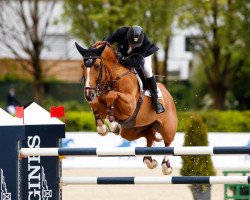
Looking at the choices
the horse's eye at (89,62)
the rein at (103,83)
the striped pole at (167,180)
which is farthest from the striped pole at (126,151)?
the horse's eye at (89,62)

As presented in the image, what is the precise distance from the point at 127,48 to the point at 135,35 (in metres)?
0.29

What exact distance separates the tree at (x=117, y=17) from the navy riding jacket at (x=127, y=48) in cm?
1572

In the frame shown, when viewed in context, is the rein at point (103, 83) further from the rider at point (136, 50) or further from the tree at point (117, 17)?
the tree at point (117, 17)

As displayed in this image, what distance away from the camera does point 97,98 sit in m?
7.87

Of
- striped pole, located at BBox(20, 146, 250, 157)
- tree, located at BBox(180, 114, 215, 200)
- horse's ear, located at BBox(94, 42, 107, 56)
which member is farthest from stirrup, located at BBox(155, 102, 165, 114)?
tree, located at BBox(180, 114, 215, 200)

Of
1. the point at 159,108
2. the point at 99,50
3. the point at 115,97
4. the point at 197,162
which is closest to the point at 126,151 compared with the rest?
A: the point at 115,97

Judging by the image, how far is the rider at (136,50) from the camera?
26.8 ft

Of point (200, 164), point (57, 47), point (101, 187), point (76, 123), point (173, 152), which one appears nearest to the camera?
point (173, 152)

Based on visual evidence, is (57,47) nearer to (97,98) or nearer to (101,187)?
(101,187)

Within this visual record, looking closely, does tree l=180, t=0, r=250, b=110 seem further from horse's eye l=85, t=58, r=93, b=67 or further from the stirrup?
horse's eye l=85, t=58, r=93, b=67

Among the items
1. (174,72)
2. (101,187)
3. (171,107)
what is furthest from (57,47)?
(171,107)

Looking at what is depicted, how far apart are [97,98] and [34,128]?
26.9 inches

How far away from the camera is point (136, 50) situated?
841 centimetres

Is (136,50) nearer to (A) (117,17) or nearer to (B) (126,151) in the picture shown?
(B) (126,151)
